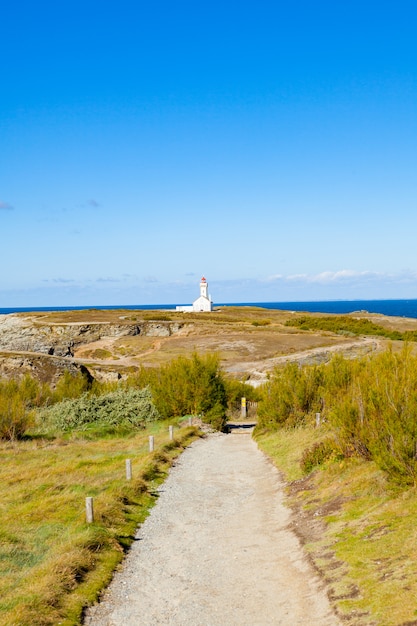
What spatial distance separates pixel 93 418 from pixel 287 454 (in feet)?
54.6

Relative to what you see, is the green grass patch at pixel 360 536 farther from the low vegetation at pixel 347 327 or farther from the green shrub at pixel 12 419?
the low vegetation at pixel 347 327

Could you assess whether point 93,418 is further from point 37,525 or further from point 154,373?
point 37,525

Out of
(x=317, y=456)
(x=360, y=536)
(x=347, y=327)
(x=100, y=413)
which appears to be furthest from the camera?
(x=347, y=327)

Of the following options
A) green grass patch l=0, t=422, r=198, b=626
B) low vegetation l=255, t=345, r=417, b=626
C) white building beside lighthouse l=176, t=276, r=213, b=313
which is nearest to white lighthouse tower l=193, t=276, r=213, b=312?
white building beside lighthouse l=176, t=276, r=213, b=313

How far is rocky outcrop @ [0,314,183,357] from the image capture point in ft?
274

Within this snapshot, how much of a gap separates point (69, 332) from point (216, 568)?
7841 cm

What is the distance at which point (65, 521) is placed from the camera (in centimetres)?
1391

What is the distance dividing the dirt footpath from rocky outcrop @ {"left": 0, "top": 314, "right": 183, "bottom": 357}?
68444mm

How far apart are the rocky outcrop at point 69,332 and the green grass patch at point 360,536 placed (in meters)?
70.5

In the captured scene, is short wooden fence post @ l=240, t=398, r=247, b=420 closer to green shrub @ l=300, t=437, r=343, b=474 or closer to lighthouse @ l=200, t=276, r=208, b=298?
green shrub @ l=300, t=437, r=343, b=474

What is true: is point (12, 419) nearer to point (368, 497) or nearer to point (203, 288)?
point (368, 497)

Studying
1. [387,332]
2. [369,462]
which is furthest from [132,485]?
[387,332]

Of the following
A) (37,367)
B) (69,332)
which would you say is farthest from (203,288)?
(37,367)

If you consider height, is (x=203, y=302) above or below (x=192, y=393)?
above
